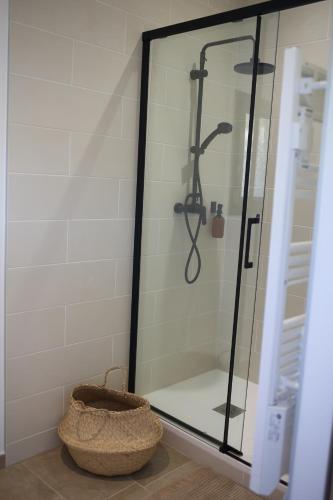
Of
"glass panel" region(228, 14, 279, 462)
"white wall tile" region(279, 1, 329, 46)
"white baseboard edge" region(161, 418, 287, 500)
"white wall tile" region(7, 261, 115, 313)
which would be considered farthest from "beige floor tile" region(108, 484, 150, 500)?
"white wall tile" region(279, 1, 329, 46)

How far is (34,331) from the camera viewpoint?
213 cm

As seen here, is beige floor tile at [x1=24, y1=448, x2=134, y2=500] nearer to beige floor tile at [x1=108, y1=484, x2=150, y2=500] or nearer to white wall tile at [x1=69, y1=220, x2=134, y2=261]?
beige floor tile at [x1=108, y1=484, x2=150, y2=500]

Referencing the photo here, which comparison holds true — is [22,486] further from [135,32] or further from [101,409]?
[135,32]

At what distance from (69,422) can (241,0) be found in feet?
8.43

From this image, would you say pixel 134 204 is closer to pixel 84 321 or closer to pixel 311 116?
pixel 84 321

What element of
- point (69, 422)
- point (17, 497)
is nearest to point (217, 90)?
point (69, 422)

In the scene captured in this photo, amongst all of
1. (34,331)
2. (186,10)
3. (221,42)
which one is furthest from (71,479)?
(186,10)

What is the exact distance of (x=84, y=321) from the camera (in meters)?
2.32

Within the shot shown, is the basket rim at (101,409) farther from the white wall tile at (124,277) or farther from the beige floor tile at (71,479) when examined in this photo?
the white wall tile at (124,277)

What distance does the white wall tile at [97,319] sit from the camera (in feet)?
7.47

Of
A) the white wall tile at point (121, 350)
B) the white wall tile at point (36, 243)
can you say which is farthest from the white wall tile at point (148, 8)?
the white wall tile at point (121, 350)

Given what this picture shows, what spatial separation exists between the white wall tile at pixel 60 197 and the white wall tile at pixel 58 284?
0.78 feet

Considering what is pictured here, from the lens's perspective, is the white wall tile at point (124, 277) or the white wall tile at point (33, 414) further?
the white wall tile at point (124, 277)

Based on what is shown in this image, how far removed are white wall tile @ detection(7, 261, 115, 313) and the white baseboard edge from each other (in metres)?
0.76
